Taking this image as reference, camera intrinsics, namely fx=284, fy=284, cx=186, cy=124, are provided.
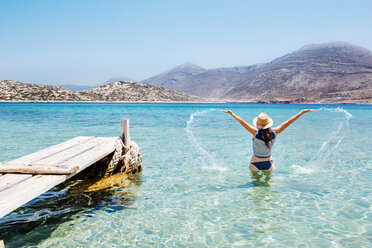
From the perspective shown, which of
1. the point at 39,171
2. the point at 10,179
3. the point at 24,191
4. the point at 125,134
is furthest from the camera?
the point at 125,134

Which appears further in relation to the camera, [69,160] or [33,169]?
[69,160]

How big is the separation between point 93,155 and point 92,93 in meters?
113

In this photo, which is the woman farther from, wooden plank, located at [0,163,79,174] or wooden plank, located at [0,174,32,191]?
wooden plank, located at [0,174,32,191]

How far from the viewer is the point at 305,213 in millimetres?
5207

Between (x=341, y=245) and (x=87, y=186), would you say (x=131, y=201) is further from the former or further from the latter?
(x=341, y=245)

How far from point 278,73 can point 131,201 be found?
169334mm

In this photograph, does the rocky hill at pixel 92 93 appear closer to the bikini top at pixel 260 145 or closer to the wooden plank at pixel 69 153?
the wooden plank at pixel 69 153

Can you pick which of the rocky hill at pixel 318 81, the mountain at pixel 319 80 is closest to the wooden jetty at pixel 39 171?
the rocky hill at pixel 318 81

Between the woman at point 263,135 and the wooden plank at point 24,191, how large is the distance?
3.92 m

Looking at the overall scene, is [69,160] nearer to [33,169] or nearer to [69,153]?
[69,153]

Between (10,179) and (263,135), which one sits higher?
(263,135)

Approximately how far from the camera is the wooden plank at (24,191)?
3.09 m

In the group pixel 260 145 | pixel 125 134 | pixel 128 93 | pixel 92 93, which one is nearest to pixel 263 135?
pixel 260 145

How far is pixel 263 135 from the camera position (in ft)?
21.9
